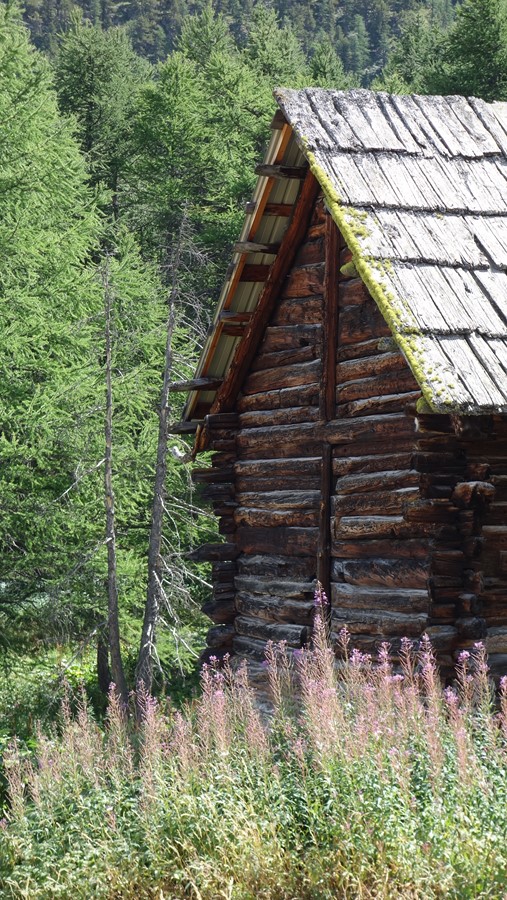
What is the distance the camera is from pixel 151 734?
6.85 m

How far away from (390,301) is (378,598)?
8.17 ft

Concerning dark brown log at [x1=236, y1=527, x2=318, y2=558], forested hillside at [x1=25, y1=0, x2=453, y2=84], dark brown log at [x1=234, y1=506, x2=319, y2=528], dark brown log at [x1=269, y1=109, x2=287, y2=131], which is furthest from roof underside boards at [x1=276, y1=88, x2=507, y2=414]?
forested hillside at [x1=25, y1=0, x2=453, y2=84]

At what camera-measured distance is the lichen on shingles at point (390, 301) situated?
7.15 metres

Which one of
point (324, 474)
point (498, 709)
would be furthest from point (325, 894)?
point (324, 474)

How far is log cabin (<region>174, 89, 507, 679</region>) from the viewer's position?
7996 millimetres

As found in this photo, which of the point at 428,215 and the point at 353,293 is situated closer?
the point at 428,215

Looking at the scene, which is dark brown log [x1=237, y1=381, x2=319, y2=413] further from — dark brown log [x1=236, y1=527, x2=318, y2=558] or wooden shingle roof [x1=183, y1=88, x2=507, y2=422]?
dark brown log [x1=236, y1=527, x2=318, y2=558]

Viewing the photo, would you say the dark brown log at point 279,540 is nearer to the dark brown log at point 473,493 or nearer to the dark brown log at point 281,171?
the dark brown log at point 473,493

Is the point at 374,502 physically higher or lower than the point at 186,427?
lower

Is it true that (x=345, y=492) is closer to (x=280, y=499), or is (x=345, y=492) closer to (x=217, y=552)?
(x=280, y=499)

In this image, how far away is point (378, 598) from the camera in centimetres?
901

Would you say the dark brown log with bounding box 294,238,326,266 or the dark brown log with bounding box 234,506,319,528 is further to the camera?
the dark brown log with bounding box 234,506,319,528

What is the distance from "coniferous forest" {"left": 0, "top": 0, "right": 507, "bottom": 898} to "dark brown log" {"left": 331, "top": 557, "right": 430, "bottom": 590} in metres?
0.91

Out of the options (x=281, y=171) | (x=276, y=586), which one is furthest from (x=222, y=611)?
(x=281, y=171)
